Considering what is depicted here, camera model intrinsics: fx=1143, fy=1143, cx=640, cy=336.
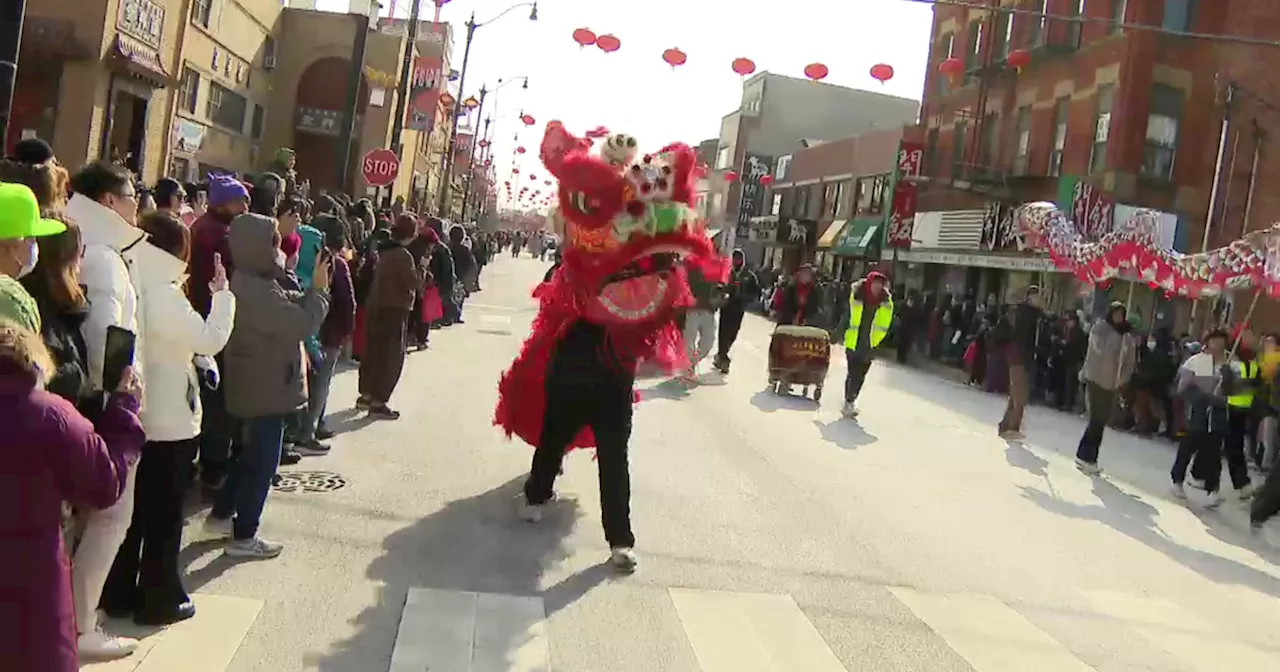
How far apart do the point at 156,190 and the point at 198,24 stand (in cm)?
2531

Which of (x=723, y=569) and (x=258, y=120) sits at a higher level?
(x=258, y=120)

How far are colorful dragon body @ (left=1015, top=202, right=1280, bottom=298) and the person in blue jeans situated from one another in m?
11.2

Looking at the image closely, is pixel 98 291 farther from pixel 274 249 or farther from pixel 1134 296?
pixel 1134 296

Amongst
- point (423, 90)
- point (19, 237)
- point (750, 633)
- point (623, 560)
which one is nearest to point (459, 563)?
point (623, 560)

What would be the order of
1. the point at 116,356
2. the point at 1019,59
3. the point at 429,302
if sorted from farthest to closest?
the point at 1019,59, the point at 429,302, the point at 116,356

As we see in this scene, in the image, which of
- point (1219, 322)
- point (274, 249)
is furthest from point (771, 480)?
point (1219, 322)

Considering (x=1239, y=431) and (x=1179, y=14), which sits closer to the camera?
(x=1239, y=431)

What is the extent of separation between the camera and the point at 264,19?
35.3 meters

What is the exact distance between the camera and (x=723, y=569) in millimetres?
6391

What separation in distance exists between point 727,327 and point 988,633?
10.9 m

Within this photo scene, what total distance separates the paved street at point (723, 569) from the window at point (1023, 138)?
19158mm

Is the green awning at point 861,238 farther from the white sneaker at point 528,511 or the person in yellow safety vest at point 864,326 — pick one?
the white sneaker at point 528,511

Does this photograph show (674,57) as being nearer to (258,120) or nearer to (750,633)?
(750,633)

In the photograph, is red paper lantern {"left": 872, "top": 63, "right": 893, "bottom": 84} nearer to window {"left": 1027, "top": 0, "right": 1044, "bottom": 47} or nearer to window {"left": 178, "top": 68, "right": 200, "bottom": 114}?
window {"left": 1027, "top": 0, "right": 1044, "bottom": 47}
